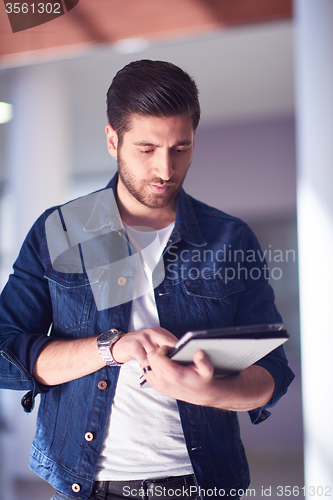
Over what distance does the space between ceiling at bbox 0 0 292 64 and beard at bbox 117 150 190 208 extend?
3.81ft

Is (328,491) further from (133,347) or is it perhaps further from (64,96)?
(64,96)

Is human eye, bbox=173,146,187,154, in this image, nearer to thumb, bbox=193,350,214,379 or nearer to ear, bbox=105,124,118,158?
ear, bbox=105,124,118,158

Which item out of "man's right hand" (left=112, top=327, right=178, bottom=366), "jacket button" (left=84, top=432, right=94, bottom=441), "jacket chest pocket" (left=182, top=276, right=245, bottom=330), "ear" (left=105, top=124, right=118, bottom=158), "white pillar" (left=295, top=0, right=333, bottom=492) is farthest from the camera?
"white pillar" (left=295, top=0, right=333, bottom=492)

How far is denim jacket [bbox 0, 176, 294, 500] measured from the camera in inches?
38.3

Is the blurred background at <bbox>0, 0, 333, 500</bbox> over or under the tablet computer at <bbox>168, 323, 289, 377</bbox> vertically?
over

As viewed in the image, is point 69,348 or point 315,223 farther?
point 315,223

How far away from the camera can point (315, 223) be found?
1.69m

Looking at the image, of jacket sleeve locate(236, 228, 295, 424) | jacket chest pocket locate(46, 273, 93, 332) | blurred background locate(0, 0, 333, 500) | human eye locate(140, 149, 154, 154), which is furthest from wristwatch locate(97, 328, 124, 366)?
blurred background locate(0, 0, 333, 500)

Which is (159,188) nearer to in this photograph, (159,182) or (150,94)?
(159,182)

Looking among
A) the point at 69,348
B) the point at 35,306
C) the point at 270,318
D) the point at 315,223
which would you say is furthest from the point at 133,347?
the point at 315,223

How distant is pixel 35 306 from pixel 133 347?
0.34 metres

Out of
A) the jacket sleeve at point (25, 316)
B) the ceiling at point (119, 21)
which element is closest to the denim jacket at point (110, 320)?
the jacket sleeve at point (25, 316)

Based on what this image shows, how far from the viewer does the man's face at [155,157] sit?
1110mm

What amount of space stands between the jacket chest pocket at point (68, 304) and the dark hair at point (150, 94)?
1.49 feet
